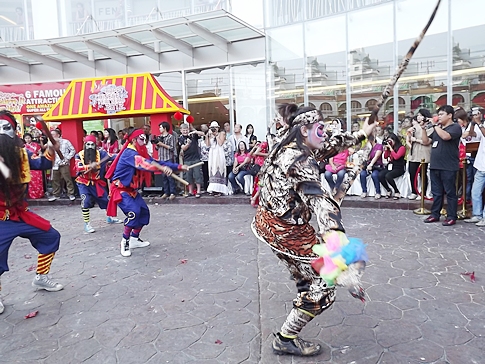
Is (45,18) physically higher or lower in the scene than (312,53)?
higher

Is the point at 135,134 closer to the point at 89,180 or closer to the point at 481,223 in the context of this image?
the point at 89,180

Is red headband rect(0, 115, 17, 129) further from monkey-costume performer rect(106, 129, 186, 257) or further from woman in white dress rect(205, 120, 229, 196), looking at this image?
woman in white dress rect(205, 120, 229, 196)

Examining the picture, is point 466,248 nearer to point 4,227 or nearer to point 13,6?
point 4,227

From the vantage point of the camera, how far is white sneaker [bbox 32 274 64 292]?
4.34 m

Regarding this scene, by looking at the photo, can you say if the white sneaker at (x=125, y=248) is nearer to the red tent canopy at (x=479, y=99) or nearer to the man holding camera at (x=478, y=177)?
the man holding camera at (x=478, y=177)

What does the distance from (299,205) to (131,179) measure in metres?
3.37

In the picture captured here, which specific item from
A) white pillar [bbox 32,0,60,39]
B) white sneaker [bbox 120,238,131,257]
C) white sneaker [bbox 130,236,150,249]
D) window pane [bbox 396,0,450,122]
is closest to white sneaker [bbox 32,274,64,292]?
white sneaker [bbox 120,238,131,257]

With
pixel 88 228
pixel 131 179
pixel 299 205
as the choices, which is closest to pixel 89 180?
pixel 88 228

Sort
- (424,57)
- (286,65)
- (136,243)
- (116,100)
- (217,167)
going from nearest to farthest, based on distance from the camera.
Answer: (136,243) → (217,167) → (424,57) → (116,100) → (286,65)

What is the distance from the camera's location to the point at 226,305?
3.87m

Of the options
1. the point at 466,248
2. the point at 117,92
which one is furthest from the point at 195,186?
the point at 466,248

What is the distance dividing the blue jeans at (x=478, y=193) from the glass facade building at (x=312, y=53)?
405 centimetres

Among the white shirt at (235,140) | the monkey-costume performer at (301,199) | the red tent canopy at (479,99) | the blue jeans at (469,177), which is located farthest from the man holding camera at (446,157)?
the white shirt at (235,140)

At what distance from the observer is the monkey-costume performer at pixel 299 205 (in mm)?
2637
